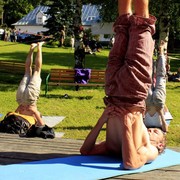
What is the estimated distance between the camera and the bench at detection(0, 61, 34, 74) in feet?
61.2

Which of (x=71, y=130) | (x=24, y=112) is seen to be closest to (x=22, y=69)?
(x=71, y=130)

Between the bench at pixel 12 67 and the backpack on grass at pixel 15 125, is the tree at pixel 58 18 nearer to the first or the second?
the bench at pixel 12 67

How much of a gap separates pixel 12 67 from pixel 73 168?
1560cm

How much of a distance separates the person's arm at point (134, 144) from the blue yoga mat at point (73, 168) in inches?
2.8

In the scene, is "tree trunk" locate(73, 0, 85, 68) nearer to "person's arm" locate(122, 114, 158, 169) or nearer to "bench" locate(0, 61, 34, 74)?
"bench" locate(0, 61, 34, 74)

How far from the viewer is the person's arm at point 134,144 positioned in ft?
12.5

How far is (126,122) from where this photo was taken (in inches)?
152

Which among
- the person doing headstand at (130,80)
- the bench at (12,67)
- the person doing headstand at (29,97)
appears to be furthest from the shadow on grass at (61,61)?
the person doing headstand at (130,80)

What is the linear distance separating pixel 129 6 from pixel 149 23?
267 mm

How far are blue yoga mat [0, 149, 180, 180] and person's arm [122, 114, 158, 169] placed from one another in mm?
72

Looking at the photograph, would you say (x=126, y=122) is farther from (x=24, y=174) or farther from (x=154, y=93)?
(x=154, y=93)

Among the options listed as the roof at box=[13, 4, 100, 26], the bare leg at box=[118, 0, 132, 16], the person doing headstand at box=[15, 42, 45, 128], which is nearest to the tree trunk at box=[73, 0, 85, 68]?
the person doing headstand at box=[15, 42, 45, 128]

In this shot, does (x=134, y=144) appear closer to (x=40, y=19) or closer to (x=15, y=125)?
(x=15, y=125)

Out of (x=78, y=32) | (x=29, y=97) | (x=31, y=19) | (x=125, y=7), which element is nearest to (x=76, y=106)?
(x=78, y=32)
